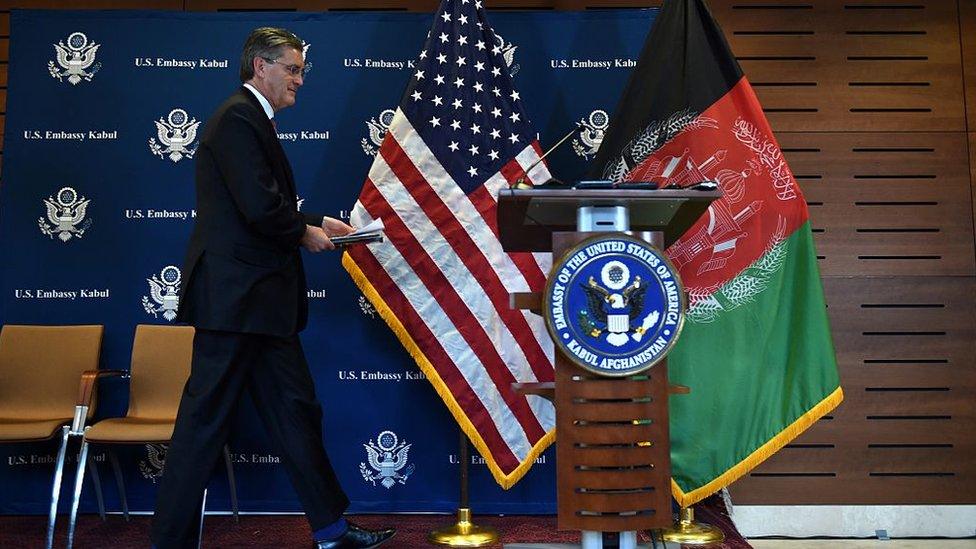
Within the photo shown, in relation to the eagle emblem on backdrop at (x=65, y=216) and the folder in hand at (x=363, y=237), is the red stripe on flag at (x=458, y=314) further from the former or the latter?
the eagle emblem on backdrop at (x=65, y=216)

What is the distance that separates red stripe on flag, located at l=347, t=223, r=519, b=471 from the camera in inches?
130

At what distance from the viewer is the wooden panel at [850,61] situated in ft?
13.3

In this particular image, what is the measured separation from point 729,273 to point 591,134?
1004 millimetres

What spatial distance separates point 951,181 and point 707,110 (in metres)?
1.61

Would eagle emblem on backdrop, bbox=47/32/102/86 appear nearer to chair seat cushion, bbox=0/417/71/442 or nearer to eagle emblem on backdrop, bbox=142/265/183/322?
eagle emblem on backdrop, bbox=142/265/183/322

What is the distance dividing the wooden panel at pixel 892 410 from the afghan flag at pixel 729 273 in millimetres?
862

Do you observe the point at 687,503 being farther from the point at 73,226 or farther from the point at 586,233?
the point at 73,226

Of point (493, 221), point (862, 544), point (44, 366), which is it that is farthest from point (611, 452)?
point (44, 366)

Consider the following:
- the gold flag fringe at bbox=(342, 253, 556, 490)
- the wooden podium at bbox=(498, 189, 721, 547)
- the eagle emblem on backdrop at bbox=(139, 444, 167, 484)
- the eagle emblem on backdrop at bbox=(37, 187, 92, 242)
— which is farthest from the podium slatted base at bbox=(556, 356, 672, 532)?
the eagle emblem on backdrop at bbox=(37, 187, 92, 242)

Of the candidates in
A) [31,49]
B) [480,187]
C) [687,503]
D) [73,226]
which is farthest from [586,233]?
[31,49]

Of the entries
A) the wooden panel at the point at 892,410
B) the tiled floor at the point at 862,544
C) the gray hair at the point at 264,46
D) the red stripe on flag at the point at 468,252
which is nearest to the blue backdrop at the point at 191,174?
the red stripe on flag at the point at 468,252

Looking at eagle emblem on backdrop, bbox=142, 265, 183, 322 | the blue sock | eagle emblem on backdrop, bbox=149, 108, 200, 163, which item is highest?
eagle emblem on backdrop, bbox=149, 108, 200, 163

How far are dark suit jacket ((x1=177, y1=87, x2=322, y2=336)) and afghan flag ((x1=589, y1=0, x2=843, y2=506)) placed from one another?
1.43 m

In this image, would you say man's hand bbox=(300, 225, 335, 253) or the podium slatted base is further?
man's hand bbox=(300, 225, 335, 253)
